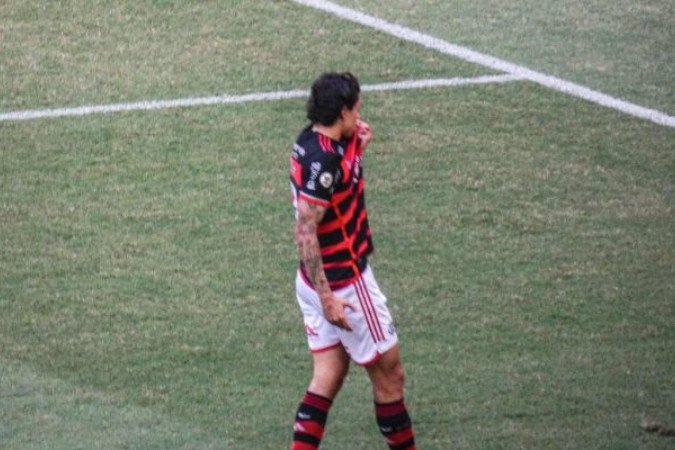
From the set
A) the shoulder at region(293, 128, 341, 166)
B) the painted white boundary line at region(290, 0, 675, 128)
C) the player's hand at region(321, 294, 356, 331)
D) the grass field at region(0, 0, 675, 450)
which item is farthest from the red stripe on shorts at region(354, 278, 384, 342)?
the painted white boundary line at region(290, 0, 675, 128)

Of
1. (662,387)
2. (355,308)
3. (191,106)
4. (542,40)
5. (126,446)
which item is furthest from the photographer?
(542,40)

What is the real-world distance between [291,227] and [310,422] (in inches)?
135

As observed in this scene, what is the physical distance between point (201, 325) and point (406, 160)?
2691mm

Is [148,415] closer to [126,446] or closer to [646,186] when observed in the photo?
[126,446]

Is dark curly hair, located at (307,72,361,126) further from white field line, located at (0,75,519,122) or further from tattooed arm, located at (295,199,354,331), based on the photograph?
white field line, located at (0,75,519,122)

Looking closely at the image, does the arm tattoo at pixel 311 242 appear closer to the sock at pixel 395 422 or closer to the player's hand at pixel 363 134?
the player's hand at pixel 363 134

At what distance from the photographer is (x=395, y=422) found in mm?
8516

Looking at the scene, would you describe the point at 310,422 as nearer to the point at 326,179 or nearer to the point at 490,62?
the point at 326,179

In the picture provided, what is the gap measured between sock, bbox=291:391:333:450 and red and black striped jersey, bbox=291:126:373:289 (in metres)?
0.55

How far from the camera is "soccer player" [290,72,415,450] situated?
8164 millimetres

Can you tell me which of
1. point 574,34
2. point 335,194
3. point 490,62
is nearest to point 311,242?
point 335,194

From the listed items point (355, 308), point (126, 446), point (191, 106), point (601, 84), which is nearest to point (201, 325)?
point (126, 446)

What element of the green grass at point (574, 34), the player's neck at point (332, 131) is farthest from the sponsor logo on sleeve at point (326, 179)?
the green grass at point (574, 34)

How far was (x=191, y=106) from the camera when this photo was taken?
44.1 feet
